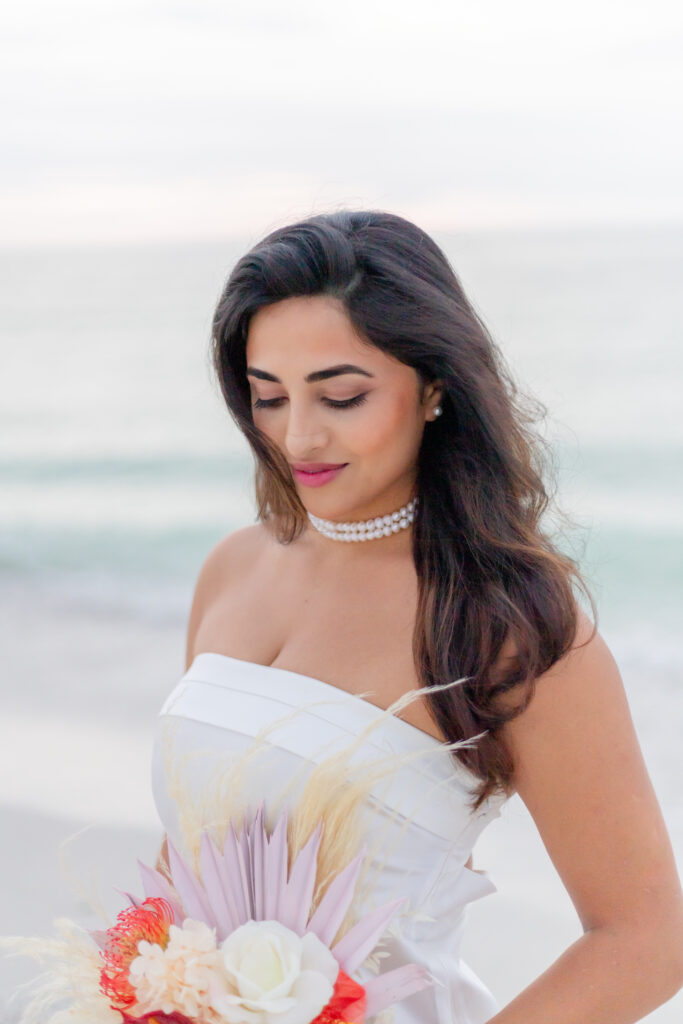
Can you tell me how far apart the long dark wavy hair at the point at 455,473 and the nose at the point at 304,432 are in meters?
0.18

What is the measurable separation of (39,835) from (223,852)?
4058 millimetres

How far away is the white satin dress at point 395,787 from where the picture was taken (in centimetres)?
211

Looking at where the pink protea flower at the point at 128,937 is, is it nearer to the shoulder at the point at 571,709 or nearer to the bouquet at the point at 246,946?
the bouquet at the point at 246,946

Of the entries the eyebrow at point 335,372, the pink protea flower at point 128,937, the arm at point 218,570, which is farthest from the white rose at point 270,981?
the arm at point 218,570

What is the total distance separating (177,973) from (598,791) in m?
0.78

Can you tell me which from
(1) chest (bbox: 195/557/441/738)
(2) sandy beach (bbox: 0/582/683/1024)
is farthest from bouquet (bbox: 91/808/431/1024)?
(2) sandy beach (bbox: 0/582/683/1024)

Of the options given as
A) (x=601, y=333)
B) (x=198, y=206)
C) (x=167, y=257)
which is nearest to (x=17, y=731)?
(x=601, y=333)

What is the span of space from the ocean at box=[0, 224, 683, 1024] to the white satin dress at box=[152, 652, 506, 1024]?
2.18 feet

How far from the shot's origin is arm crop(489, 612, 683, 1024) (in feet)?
6.50

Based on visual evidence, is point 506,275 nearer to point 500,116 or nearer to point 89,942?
point 500,116

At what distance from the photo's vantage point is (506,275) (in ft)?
71.3

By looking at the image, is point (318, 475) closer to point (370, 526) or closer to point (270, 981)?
point (370, 526)

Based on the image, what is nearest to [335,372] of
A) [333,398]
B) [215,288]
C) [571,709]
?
[333,398]

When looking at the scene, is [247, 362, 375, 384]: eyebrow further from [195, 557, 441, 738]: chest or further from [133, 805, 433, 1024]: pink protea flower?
[133, 805, 433, 1024]: pink protea flower
